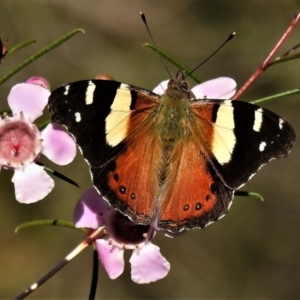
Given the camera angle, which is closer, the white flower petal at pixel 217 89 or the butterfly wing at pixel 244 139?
the butterfly wing at pixel 244 139

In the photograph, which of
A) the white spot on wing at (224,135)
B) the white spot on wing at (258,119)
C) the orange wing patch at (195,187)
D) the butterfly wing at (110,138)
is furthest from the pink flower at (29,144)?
the white spot on wing at (258,119)

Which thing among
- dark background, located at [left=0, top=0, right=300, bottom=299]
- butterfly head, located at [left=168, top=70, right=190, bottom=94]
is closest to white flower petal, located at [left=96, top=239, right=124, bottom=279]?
butterfly head, located at [left=168, top=70, right=190, bottom=94]

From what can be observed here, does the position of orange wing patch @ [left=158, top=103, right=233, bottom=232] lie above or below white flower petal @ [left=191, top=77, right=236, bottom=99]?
below

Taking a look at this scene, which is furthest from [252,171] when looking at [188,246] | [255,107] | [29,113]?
[188,246]

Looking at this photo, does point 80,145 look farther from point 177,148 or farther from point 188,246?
point 188,246

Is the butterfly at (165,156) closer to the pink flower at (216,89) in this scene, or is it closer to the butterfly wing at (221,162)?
the butterfly wing at (221,162)

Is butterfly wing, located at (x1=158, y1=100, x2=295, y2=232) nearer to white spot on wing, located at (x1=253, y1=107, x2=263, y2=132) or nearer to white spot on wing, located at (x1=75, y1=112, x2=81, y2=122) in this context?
white spot on wing, located at (x1=253, y1=107, x2=263, y2=132)

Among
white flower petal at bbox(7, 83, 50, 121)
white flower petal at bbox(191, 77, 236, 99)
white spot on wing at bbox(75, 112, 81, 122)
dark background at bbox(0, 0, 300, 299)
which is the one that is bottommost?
dark background at bbox(0, 0, 300, 299)
